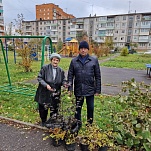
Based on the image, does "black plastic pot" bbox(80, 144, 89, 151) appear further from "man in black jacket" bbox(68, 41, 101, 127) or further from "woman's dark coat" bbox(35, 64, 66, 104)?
"woman's dark coat" bbox(35, 64, 66, 104)

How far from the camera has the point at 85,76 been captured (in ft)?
8.62

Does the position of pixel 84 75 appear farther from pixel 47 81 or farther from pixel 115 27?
pixel 115 27

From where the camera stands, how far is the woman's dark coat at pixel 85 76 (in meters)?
2.62

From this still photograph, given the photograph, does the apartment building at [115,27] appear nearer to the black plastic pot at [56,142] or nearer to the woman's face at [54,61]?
the woman's face at [54,61]

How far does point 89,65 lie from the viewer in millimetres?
2602

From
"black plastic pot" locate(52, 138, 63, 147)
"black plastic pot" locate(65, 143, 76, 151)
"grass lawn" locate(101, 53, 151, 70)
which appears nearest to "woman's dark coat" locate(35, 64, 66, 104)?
"black plastic pot" locate(52, 138, 63, 147)

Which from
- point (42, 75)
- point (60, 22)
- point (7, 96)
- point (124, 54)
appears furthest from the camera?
point (60, 22)

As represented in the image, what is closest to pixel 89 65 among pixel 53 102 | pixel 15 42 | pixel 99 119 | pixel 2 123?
pixel 53 102

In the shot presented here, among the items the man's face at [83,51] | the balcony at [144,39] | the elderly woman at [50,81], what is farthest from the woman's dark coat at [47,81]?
the balcony at [144,39]

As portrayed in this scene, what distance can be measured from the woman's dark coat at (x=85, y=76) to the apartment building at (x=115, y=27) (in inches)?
1741

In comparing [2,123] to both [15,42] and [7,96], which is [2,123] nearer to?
[7,96]

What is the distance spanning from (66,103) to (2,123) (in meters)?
1.56

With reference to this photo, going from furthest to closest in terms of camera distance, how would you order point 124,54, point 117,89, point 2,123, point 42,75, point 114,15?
point 114,15 → point 124,54 → point 117,89 → point 2,123 → point 42,75

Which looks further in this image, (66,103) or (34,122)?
(34,122)
